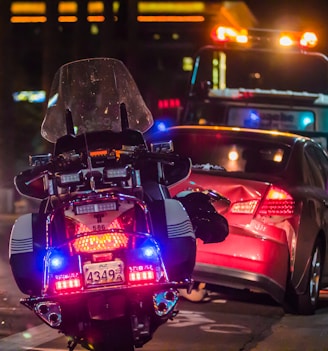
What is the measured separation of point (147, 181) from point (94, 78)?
2.71 ft

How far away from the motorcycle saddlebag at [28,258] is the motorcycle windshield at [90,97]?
0.92 m

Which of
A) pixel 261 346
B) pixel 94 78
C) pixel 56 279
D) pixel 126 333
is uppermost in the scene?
pixel 94 78

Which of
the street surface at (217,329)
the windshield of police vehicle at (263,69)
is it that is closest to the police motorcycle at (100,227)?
the street surface at (217,329)

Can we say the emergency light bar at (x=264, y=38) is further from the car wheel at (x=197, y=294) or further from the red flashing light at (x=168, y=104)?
the car wheel at (x=197, y=294)

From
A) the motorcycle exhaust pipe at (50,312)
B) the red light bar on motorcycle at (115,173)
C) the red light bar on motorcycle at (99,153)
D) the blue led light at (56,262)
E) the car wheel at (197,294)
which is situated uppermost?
the red light bar on motorcycle at (99,153)

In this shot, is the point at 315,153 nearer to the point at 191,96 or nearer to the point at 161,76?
the point at 191,96

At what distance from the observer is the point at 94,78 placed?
6.29 meters

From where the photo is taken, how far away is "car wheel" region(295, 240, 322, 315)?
8195 millimetres

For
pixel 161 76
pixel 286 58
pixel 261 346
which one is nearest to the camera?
pixel 261 346

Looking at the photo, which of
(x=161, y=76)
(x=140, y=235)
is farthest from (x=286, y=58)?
(x=161, y=76)

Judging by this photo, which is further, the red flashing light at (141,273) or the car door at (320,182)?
the car door at (320,182)

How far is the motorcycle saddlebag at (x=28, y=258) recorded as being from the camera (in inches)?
216

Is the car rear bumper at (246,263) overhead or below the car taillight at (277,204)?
below

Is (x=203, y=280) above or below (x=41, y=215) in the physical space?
below
